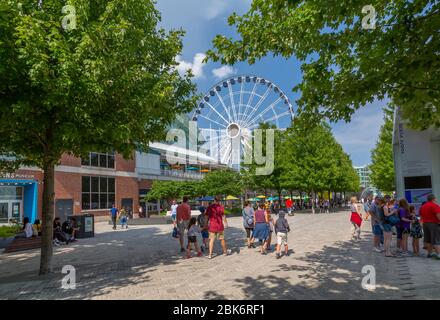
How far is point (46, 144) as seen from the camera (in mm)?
9133

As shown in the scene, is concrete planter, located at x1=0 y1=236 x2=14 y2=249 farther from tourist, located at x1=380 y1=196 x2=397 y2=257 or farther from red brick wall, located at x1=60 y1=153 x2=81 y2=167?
red brick wall, located at x1=60 y1=153 x2=81 y2=167

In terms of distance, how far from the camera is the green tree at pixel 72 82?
7098 mm

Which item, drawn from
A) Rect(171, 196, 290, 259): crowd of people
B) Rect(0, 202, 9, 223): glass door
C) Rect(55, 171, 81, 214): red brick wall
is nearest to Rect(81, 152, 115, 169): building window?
Rect(55, 171, 81, 214): red brick wall

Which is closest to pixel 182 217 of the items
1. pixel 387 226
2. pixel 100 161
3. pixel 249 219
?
pixel 249 219

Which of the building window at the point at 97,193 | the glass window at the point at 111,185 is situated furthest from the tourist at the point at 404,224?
the glass window at the point at 111,185

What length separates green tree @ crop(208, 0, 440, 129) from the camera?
17.4ft

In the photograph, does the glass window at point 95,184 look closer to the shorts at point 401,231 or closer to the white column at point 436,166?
the white column at point 436,166

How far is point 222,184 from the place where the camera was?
131 ft

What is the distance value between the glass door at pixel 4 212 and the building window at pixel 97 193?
730 cm

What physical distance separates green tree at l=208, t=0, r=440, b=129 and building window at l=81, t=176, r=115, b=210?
30.9 m

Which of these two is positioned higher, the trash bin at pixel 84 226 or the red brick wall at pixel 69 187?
the red brick wall at pixel 69 187

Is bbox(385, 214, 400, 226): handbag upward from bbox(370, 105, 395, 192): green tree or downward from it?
downward

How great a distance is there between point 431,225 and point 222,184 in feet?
101

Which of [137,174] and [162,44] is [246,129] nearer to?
[137,174]
